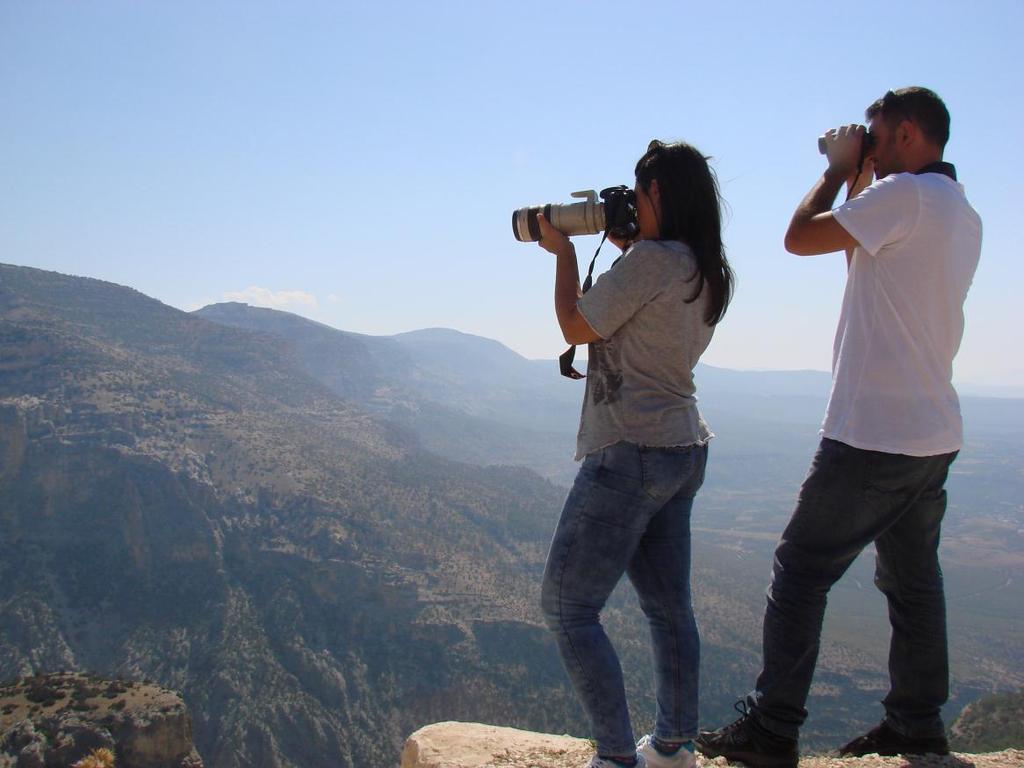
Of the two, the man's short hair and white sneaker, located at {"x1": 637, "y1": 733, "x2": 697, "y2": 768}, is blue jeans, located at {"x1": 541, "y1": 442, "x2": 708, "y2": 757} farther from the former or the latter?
the man's short hair

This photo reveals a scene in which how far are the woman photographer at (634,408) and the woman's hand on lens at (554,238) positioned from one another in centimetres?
4

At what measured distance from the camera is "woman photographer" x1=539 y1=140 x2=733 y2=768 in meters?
2.54

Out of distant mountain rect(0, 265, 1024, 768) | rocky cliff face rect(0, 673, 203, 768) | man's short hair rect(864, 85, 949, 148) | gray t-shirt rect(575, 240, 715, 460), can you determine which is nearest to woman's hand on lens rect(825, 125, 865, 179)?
man's short hair rect(864, 85, 949, 148)

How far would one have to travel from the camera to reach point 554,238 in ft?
9.14

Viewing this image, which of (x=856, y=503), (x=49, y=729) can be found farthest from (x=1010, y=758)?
(x=49, y=729)

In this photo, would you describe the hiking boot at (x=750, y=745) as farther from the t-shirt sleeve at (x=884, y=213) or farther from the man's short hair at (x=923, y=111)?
the man's short hair at (x=923, y=111)

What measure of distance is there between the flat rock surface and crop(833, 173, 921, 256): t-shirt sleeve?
2.07 meters

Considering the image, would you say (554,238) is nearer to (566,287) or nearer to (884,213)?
(566,287)

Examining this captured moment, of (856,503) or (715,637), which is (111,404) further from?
(856,503)

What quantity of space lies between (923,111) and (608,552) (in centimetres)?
201

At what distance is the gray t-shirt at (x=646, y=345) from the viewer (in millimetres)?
2543

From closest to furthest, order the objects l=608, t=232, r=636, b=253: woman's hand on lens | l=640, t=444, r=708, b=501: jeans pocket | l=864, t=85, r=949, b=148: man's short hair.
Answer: l=640, t=444, r=708, b=501: jeans pocket < l=864, t=85, r=949, b=148: man's short hair < l=608, t=232, r=636, b=253: woman's hand on lens

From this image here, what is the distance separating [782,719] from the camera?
9.05ft

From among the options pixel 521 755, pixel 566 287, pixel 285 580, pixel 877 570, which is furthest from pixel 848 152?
pixel 285 580
